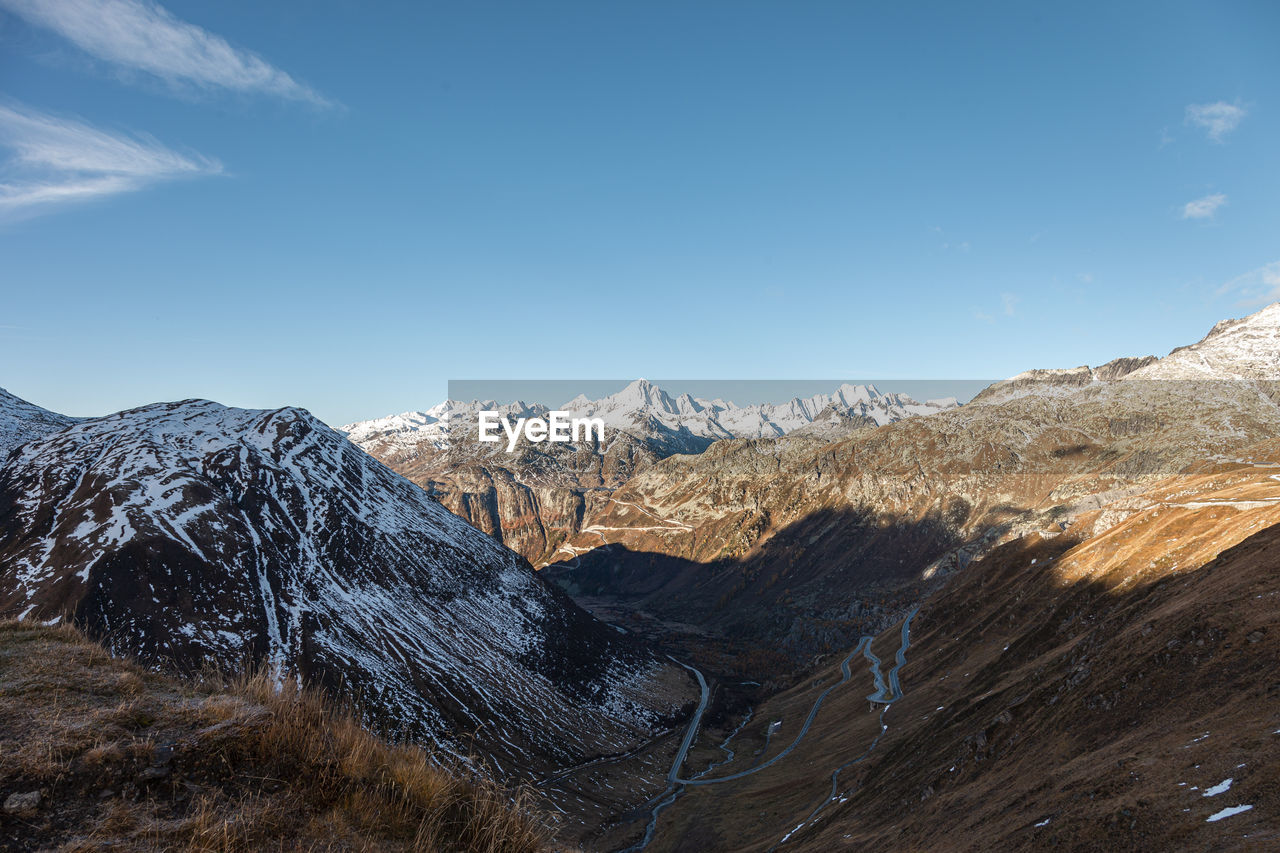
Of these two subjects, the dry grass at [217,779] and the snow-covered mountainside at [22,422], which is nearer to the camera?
the dry grass at [217,779]

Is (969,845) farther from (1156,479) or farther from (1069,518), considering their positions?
(1156,479)

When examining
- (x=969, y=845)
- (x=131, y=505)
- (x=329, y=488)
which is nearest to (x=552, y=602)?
(x=329, y=488)

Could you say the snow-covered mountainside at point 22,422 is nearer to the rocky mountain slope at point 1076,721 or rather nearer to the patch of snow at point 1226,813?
the rocky mountain slope at point 1076,721

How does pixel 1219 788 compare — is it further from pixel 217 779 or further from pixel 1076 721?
pixel 217 779

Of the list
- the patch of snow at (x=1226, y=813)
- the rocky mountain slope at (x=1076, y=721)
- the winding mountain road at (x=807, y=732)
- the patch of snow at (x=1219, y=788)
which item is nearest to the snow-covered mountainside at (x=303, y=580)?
the winding mountain road at (x=807, y=732)

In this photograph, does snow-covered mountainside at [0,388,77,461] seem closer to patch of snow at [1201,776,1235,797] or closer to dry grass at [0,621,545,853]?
dry grass at [0,621,545,853]
